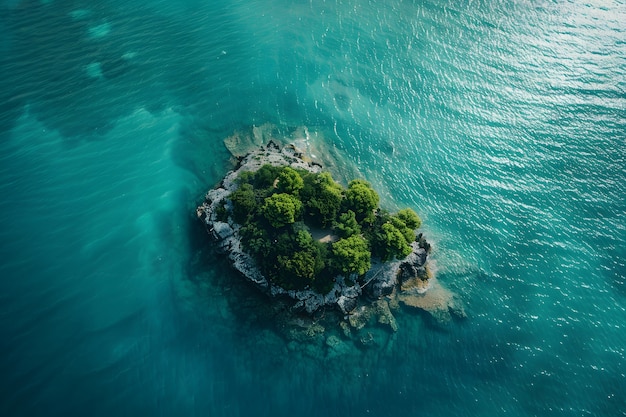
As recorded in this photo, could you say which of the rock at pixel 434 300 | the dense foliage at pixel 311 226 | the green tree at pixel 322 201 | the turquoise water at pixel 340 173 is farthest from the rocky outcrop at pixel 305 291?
the green tree at pixel 322 201

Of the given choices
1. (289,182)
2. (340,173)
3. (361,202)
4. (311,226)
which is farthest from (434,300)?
(289,182)

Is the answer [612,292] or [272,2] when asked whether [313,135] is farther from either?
[612,292]

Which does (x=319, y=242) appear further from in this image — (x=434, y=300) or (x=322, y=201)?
(x=434, y=300)

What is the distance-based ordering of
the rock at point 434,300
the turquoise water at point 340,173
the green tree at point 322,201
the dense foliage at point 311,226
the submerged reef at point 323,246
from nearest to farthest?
1. the turquoise water at point 340,173
2. the dense foliage at point 311,226
3. the submerged reef at point 323,246
4. the rock at point 434,300
5. the green tree at point 322,201

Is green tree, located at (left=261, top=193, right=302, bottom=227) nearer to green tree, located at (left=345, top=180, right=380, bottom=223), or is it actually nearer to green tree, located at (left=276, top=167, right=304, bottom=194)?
green tree, located at (left=276, top=167, right=304, bottom=194)

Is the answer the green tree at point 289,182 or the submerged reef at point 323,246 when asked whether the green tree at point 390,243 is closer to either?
the submerged reef at point 323,246

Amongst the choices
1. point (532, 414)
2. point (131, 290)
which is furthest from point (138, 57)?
point (532, 414)
